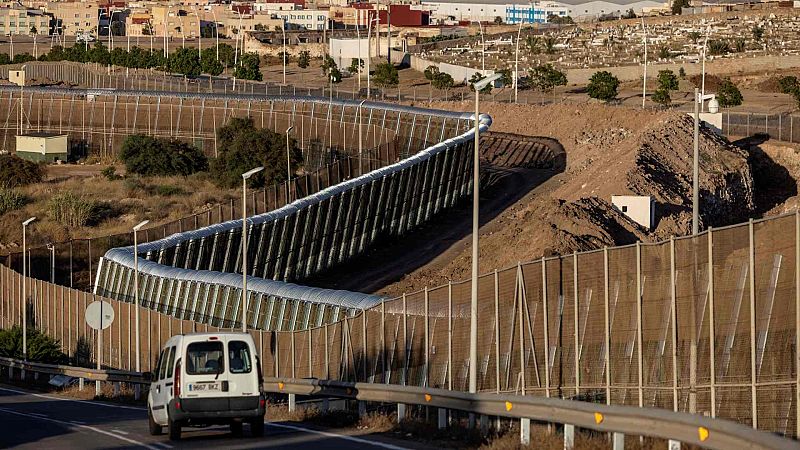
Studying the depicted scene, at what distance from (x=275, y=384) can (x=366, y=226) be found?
40476 mm

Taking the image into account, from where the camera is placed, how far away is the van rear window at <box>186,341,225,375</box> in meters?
26.2

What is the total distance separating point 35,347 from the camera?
53375 mm

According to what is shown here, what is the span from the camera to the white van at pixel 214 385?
2592 centimetres

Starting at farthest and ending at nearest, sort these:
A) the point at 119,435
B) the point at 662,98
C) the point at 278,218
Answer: the point at 662,98 < the point at 278,218 < the point at 119,435

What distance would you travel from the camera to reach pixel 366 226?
72.0m

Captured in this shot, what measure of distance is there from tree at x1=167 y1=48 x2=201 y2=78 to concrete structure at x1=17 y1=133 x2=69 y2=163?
148ft

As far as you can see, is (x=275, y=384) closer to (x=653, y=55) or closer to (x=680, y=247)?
(x=680, y=247)

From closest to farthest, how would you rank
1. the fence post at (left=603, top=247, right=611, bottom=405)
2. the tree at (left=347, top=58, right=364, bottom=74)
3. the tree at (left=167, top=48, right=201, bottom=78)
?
the fence post at (left=603, top=247, right=611, bottom=405)
the tree at (left=347, top=58, right=364, bottom=74)
the tree at (left=167, top=48, right=201, bottom=78)

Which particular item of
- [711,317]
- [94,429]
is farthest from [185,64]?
[711,317]

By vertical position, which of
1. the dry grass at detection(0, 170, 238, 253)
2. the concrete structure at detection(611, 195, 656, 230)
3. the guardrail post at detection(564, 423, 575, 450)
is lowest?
the dry grass at detection(0, 170, 238, 253)

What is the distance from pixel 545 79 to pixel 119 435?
10508 cm

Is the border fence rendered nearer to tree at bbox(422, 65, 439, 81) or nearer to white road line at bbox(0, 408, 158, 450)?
white road line at bbox(0, 408, 158, 450)

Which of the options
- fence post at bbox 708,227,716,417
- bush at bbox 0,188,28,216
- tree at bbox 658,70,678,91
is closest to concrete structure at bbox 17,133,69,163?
bush at bbox 0,188,28,216

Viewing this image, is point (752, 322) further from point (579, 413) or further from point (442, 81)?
point (442, 81)
